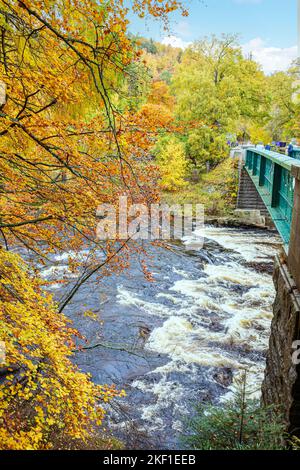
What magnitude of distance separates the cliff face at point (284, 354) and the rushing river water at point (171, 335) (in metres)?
1.96

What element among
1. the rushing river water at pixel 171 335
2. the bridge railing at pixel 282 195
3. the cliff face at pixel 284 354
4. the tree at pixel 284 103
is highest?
the tree at pixel 284 103

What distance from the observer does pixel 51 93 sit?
5.36m

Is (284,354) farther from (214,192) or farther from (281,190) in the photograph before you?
(214,192)

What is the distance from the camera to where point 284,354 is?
4660 mm

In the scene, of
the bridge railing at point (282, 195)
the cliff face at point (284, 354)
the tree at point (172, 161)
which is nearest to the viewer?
the cliff face at point (284, 354)

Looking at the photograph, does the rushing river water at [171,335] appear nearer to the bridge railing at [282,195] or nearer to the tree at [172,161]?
the bridge railing at [282,195]

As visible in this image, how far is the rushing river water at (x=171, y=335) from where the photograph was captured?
7234mm

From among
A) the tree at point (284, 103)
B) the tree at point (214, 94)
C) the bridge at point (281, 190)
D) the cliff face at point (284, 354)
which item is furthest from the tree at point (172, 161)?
the cliff face at point (284, 354)

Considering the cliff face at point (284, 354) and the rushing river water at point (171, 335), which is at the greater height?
the cliff face at point (284, 354)

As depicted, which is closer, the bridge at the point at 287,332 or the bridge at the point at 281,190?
the bridge at the point at 287,332

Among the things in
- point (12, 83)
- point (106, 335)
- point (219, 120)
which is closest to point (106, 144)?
point (12, 83)

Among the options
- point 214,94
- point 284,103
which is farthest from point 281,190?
point 284,103
